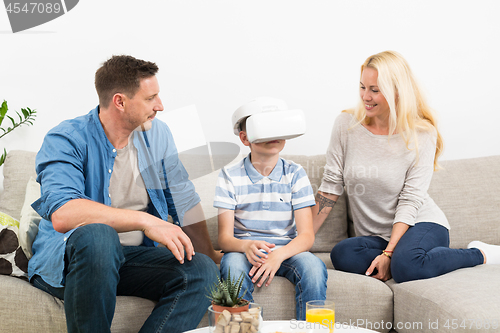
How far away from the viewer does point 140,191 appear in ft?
4.58

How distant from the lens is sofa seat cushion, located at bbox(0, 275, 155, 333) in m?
1.22

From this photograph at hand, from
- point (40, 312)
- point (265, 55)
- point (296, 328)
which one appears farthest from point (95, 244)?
point (265, 55)

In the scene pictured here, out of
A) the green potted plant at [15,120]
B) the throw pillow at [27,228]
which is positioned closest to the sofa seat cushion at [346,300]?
the throw pillow at [27,228]

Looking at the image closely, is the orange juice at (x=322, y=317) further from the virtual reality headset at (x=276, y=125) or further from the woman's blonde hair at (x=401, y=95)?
the woman's blonde hair at (x=401, y=95)

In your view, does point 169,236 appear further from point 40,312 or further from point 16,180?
point 16,180

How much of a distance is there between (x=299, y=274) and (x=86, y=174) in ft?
2.29

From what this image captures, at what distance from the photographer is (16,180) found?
65.6 inches

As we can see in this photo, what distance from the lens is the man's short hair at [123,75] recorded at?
4.23 ft

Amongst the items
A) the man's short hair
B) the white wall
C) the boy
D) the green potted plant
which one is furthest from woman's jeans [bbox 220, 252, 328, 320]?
the green potted plant

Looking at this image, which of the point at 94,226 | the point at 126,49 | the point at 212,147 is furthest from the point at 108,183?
the point at 126,49

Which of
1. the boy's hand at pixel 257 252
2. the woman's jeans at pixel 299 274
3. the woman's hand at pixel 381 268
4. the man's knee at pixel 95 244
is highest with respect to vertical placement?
the man's knee at pixel 95 244

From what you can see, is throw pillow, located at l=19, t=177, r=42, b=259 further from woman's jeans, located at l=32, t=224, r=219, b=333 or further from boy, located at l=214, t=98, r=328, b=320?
boy, located at l=214, t=98, r=328, b=320

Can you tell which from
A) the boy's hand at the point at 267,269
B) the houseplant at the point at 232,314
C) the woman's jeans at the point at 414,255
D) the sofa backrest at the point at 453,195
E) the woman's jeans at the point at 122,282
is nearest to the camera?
the houseplant at the point at 232,314

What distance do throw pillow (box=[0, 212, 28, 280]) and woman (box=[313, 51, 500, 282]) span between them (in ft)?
3.32
